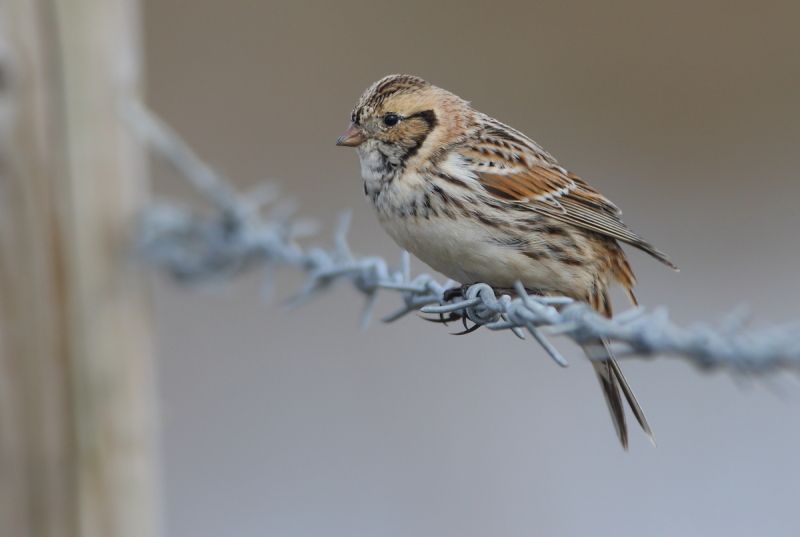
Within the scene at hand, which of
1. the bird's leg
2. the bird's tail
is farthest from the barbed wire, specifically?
the bird's tail

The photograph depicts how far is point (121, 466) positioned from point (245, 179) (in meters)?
2.35

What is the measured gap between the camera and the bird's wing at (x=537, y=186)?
2203 mm

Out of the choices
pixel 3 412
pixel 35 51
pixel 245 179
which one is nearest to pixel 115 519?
pixel 3 412

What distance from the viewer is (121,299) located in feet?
3.69

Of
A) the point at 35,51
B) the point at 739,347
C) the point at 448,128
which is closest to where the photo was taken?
the point at 739,347

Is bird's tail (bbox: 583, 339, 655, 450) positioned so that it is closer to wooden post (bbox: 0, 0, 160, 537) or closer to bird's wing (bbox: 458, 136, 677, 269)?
bird's wing (bbox: 458, 136, 677, 269)

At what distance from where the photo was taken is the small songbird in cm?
212

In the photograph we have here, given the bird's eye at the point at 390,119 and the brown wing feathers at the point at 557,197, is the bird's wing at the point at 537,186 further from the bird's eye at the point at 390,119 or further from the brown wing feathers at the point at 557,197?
the bird's eye at the point at 390,119

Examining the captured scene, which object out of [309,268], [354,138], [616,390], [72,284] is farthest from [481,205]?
[72,284]

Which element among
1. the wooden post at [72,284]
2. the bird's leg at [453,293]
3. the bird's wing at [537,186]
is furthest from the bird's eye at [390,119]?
the wooden post at [72,284]

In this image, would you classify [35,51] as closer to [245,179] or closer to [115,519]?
[115,519]

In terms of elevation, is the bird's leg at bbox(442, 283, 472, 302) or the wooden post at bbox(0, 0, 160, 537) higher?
the bird's leg at bbox(442, 283, 472, 302)

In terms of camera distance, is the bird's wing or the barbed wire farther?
the bird's wing

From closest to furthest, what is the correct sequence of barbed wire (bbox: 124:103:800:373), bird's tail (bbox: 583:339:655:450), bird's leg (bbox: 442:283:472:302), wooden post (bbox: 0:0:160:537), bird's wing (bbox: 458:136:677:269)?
barbed wire (bbox: 124:103:800:373), wooden post (bbox: 0:0:160:537), bird's leg (bbox: 442:283:472:302), bird's wing (bbox: 458:136:677:269), bird's tail (bbox: 583:339:655:450)
